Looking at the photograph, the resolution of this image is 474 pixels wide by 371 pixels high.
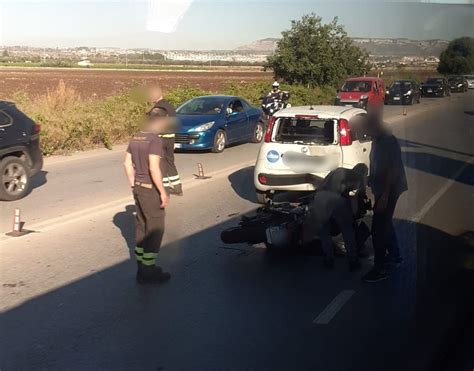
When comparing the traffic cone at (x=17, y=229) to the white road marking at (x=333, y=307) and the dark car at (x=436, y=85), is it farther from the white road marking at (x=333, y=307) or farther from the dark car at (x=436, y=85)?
the dark car at (x=436, y=85)

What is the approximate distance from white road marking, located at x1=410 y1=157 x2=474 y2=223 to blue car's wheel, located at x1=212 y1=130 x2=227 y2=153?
6100 millimetres

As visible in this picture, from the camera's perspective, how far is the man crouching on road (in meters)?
5.83

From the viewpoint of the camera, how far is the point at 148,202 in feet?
19.3

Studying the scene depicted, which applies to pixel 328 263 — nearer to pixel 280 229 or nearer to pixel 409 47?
pixel 280 229

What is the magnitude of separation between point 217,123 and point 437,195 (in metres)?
7.27

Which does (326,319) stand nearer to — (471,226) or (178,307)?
(178,307)

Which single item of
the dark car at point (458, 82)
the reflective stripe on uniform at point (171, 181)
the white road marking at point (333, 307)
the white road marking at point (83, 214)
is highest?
the dark car at point (458, 82)

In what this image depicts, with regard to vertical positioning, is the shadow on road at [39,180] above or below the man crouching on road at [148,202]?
below

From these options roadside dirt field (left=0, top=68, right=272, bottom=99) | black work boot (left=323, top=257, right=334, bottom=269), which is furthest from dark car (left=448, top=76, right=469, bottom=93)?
roadside dirt field (left=0, top=68, right=272, bottom=99)

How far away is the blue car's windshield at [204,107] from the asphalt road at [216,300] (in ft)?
24.7

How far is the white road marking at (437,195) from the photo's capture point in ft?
27.4

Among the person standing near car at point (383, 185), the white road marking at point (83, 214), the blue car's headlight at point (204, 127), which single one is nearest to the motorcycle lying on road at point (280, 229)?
the person standing near car at point (383, 185)

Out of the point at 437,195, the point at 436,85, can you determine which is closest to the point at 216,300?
the point at 437,195

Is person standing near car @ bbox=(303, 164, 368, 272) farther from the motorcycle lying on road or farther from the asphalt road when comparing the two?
the asphalt road
